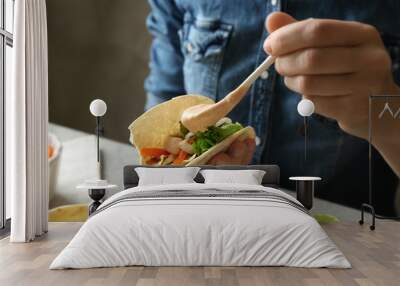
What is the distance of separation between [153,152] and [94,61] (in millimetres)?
1215

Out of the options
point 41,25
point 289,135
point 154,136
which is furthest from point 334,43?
point 41,25

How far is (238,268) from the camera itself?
3643 millimetres

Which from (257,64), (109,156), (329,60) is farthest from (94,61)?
(329,60)

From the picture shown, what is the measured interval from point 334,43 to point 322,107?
0.65m

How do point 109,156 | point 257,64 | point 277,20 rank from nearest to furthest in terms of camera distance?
point 277,20 < point 257,64 < point 109,156

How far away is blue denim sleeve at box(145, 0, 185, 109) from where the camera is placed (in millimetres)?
6012

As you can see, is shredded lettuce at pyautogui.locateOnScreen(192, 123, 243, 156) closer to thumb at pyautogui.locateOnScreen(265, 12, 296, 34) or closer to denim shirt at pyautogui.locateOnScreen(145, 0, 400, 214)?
denim shirt at pyautogui.locateOnScreen(145, 0, 400, 214)

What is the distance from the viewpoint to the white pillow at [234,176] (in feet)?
17.9

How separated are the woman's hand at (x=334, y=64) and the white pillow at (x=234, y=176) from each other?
938 mm

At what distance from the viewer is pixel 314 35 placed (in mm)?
5484

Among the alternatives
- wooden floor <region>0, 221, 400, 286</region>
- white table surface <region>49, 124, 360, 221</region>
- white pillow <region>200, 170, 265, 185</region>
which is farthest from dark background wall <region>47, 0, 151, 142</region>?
wooden floor <region>0, 221, 400, 286</region>

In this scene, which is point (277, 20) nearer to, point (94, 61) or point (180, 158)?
point (180, 158)

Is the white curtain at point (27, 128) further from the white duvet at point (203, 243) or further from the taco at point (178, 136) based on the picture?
the white duvet at point (203, 243)

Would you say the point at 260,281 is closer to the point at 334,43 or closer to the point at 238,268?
the point at 238,268
